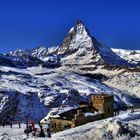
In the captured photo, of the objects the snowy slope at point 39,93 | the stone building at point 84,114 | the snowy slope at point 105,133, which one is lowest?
the snowy slope at point 105,133

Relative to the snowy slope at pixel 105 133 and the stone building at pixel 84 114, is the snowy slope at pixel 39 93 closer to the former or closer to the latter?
the stone building at pixel 84 114

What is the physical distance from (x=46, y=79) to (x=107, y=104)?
275 ft

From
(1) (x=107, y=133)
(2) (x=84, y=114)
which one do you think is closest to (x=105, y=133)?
(1) (x=107, y=133)

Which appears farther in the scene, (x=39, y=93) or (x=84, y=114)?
(x=39, y=93)

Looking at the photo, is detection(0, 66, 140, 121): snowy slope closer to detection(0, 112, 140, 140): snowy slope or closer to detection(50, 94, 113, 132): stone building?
detection(50, 94, 113, 132): stone building

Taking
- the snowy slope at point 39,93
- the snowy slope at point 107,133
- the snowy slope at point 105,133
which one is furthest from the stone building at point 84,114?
the snowy slope at point 39,93

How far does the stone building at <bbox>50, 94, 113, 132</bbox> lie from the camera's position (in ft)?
226

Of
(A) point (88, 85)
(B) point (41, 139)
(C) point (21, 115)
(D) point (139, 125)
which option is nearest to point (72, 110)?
(D) point (139, 125)

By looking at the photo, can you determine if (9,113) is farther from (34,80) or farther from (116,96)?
(116,96)

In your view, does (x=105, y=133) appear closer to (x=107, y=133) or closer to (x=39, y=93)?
(x=107, y=133)

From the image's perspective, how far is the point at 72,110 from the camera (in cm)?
8081

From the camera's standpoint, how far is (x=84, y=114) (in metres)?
73.6

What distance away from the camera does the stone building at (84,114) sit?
226 feet

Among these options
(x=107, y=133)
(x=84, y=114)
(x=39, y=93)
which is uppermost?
(x=39, y=93)
